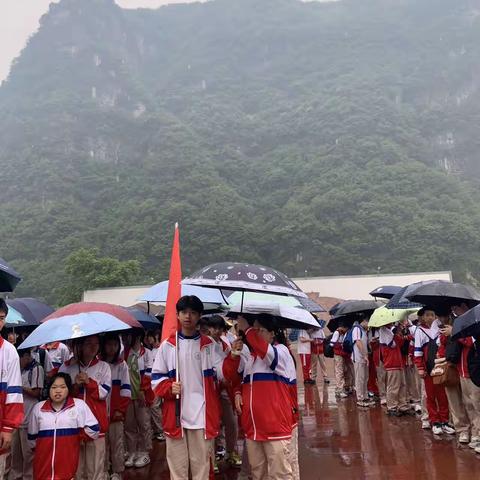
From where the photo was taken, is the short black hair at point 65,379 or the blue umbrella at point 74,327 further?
the short black hair at point 65,379

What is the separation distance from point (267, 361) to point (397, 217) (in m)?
45.2

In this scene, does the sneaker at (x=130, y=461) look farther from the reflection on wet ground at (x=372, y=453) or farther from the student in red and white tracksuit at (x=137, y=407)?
the reflection on wet ground at (x=372, y=453)

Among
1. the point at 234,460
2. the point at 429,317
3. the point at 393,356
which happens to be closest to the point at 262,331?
the point at 234,460

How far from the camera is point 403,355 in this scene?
7.41m

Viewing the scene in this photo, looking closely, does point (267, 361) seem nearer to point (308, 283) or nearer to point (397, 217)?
point (308, 283)

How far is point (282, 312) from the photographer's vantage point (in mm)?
3947

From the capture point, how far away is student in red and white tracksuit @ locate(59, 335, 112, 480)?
3924 millimetres

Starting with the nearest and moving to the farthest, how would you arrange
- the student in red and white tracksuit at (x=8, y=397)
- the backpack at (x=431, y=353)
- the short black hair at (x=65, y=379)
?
the student in red and white tracksuit at (x=8, y=397)
the short black hair at (x=65, y=379)
the backpack at (x=431, y=353)

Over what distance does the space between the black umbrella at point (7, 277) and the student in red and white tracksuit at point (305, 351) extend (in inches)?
322

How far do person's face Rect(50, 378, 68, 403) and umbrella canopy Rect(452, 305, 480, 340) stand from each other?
327 cm

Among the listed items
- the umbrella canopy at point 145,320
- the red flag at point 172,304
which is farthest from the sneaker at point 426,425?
the red flag at point 172,304

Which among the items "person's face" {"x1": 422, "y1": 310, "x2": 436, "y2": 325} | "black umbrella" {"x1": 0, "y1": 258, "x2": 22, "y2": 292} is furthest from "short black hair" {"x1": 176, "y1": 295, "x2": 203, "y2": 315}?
"person's face" {"x1": 422, "y1": 310, "x2": 436, "y2": 325}

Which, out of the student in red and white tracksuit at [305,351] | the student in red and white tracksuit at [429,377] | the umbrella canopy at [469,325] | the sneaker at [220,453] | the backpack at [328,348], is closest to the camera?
the umbrella canopy at [469,325]

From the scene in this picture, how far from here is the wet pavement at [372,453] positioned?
15.4 ft
